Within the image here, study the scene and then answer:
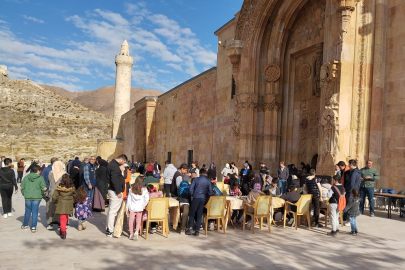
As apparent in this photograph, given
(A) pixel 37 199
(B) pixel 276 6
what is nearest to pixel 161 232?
(A) pixel 37 199

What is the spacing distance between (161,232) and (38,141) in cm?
5641

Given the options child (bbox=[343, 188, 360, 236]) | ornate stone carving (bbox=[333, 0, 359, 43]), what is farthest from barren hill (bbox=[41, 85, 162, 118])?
child (bbox=[343, 188, 360, 236])

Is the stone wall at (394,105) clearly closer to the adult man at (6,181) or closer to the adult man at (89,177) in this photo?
the adult man at (89,177)

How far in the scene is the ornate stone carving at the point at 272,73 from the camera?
14.9m

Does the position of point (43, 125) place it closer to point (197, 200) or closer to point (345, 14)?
point (345, 14)

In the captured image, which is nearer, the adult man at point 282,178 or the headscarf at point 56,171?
the headscarf at point 56,171

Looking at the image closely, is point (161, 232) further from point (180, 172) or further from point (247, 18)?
point (247, 18)

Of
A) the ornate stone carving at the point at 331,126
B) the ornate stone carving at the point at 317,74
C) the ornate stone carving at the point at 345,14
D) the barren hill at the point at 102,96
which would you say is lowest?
the ornate stone carving at the point at 331,126

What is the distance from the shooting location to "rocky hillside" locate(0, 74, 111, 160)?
53375 mm

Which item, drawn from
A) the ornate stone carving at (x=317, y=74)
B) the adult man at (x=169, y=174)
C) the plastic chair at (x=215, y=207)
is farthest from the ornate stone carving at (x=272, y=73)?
the plastic chair at (x=215, y=207)

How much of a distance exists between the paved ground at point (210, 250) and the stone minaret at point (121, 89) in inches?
1430

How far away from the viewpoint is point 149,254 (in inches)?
217

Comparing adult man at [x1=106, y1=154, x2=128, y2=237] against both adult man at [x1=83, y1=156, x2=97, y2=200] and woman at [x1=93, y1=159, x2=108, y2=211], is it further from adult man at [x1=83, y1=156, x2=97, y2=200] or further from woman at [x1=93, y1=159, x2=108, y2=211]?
adult man at [x1=83, y1=156, x2=97, y2=200]

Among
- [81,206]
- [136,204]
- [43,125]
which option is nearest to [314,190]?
[136,204]
